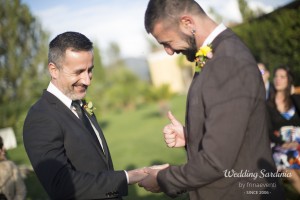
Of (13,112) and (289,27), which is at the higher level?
(289,27)

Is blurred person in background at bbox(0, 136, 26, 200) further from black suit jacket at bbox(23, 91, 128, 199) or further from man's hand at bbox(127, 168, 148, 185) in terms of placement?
man's hand at bbox(127, 168, 148, 185)

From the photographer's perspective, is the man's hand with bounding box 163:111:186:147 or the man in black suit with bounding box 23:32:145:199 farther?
the man's hand with bounding box 163:111:186:147

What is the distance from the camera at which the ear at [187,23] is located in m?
2.21

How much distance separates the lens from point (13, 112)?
1972cm

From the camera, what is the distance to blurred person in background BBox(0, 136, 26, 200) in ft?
17.2

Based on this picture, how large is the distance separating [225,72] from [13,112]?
785 inches

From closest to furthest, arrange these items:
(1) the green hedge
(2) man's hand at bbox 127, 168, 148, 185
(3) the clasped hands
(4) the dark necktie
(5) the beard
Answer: (5) the beard
(3) the clasped hands
(2) man's hand at bbox 127, 168, 148, 185
(4) the dark necktie
(1) the green hedge

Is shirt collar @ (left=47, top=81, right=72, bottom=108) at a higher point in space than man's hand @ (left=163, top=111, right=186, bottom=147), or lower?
higher

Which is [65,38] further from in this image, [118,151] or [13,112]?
[13,112]

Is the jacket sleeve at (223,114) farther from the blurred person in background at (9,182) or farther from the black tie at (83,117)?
the blurred person in background at (9,182)

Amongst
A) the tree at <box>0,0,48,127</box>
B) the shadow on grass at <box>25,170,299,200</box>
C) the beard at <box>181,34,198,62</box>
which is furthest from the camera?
the tree at <box>0,0,48,127</box>

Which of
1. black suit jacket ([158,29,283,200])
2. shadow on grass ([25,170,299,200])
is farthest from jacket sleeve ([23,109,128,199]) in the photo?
shadow on grass ([25,170,299,200])

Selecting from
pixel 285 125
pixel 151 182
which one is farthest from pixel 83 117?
pixel 285 125

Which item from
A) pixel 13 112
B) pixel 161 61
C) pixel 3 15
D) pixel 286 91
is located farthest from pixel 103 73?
pixel 286 91
